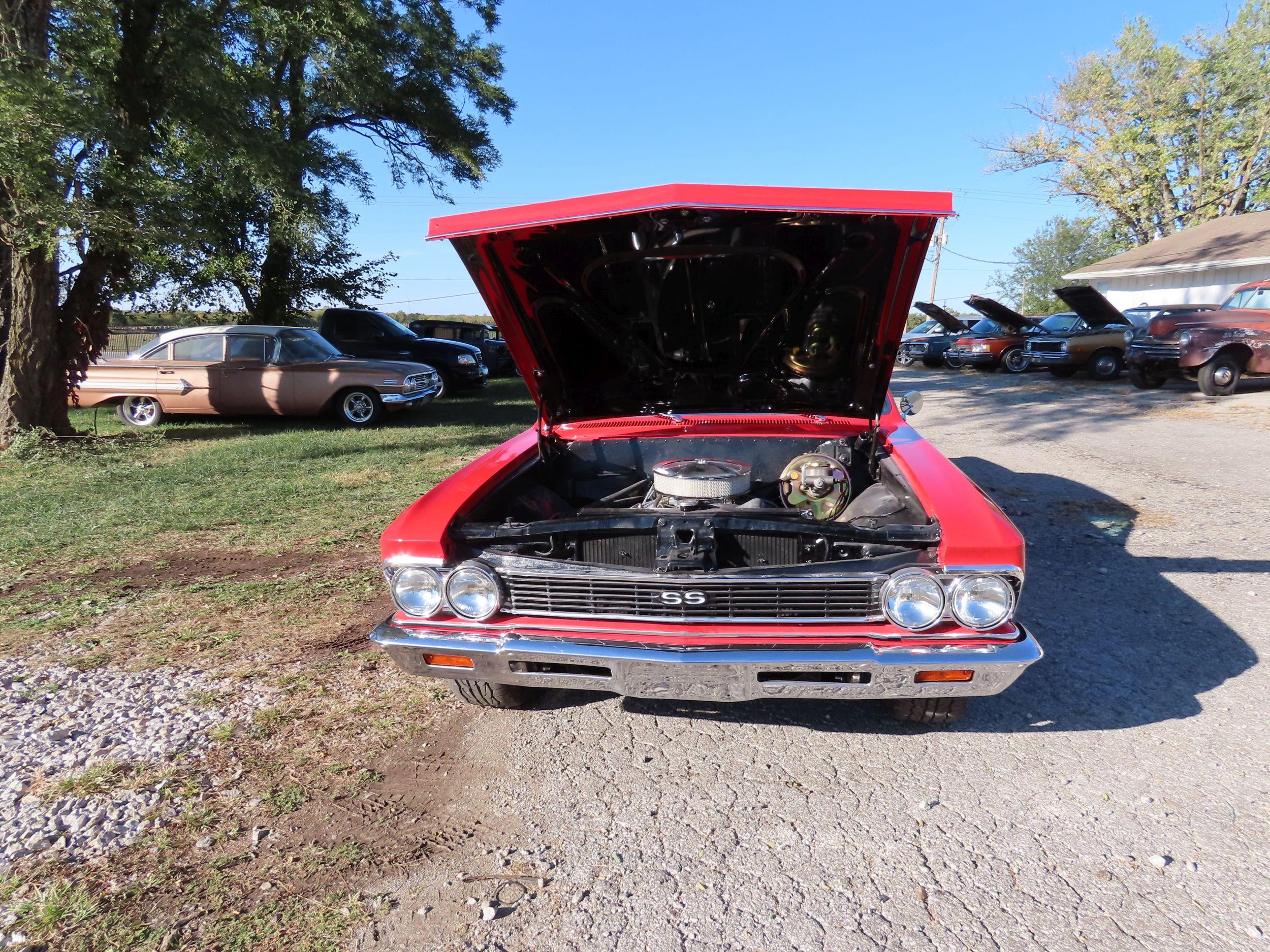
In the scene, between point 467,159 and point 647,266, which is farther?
point 467,159

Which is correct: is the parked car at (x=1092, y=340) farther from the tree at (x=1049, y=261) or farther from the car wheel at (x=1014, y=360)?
the tree at (x=1049, y=261)

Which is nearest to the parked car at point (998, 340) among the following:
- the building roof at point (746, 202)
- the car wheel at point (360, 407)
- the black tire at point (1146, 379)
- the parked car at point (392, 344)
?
the black tire at point (1146, 379)

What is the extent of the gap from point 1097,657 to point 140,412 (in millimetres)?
11821

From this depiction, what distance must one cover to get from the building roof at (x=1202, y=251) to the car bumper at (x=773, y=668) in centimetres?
2410

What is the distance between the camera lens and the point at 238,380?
10.6 metres

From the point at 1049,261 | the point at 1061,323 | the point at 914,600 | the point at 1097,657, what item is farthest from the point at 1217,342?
the point at 1049,261

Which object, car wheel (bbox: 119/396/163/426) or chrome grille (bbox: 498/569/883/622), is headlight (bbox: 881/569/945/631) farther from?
car wheel (bbox: 119/396/163/426)

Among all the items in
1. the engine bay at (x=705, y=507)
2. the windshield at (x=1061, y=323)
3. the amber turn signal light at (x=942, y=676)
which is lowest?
the amber turn signal light at (x=942, y=676)

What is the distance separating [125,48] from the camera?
8469 mm

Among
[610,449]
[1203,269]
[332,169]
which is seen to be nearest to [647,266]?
[610,449]

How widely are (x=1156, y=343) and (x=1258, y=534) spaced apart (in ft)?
31.8

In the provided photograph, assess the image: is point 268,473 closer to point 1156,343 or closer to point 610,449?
point 610,449

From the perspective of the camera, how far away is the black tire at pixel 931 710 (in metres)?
2.65

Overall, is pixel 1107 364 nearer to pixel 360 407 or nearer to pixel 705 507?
pixel 360 407
